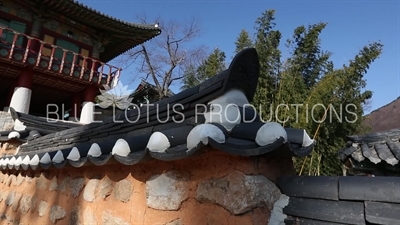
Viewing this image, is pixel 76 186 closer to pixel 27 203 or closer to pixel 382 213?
pixel 27 203

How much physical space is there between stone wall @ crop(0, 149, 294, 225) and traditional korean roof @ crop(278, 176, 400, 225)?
76mm

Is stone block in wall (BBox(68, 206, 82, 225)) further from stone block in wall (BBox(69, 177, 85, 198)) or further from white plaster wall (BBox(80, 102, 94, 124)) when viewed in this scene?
white plaster wall (BBox(80, 102, 94, 124))

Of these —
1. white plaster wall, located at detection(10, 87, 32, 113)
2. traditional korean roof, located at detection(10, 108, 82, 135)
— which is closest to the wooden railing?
white plaster wall, located at detection(10, 87, 32, 113)

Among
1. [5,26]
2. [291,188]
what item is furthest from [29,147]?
[5,26]

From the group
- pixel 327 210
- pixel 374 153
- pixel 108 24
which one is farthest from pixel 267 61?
pixel 108 24

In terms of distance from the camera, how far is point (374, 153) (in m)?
3.49

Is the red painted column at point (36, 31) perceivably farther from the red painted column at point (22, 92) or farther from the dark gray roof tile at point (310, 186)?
the dark gray roof tile at point (310, 186)

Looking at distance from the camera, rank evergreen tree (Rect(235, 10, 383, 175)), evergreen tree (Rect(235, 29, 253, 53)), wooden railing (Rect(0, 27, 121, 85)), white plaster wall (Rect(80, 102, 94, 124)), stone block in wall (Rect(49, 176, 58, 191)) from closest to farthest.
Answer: stone block in wall (Rect(49, 176, 58, 191)) < evergreen tree (Rect(235, 10, 383, 175)) < evergreen tree (Rect(235, 29, 253, 53)) < wooden railing (Rect(0, 27, 121, 85)) < white plaster wall (Rect(80, 102, 94, 124))

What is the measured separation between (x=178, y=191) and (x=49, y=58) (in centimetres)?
1047

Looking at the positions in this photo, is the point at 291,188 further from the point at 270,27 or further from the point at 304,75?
the point at 270,27

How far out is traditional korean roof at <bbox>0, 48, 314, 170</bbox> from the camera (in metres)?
0.93

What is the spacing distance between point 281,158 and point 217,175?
10.5 inches

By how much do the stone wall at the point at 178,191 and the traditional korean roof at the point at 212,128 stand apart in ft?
0.29

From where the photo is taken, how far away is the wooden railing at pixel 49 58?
28.8ft
